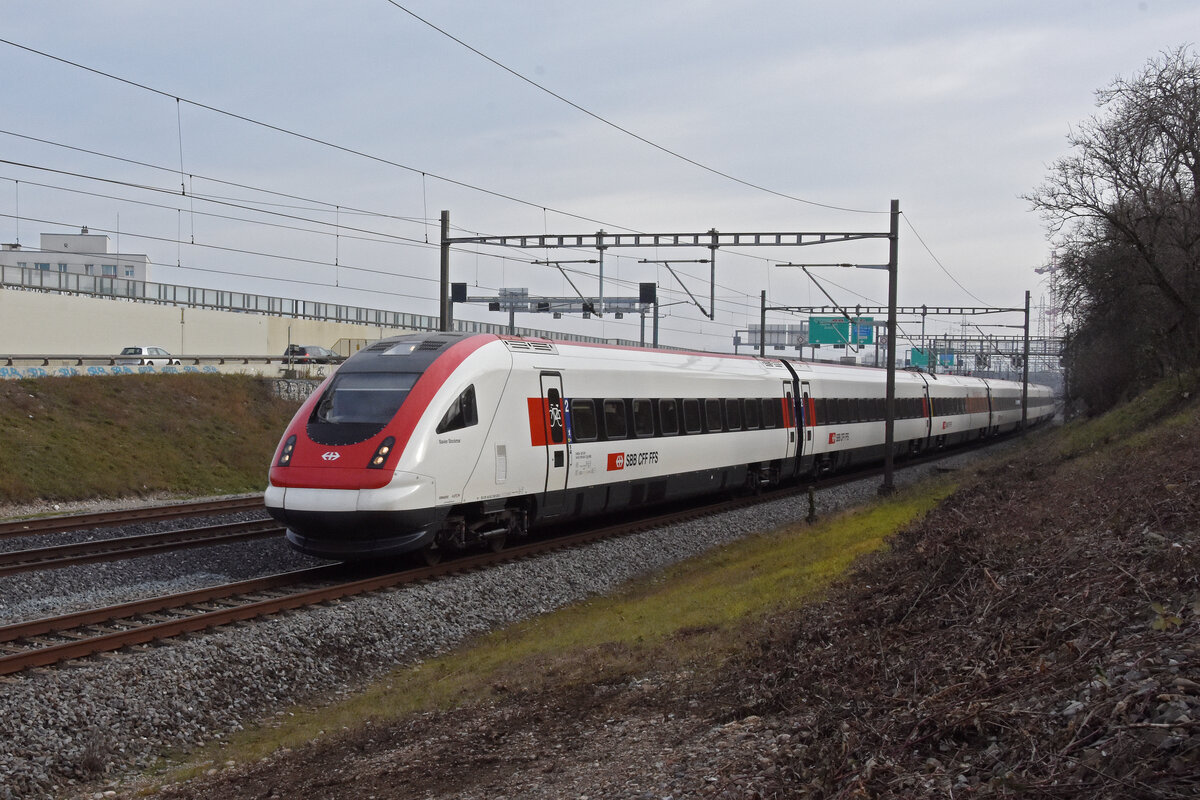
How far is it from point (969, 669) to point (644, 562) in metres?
10.8

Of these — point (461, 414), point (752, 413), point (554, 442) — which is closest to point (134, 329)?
point (752, 413)

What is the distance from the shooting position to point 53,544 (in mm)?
15844

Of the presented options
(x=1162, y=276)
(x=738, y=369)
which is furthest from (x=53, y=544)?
(x=1162, y=276)

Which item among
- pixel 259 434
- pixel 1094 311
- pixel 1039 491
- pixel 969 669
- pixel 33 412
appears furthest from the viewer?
pixel 1094 311

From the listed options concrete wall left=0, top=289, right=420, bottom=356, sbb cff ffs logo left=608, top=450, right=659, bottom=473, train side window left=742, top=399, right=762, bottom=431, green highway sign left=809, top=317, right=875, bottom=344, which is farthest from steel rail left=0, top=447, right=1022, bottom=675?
green highway sign left=809, top=317, right=875, bottom=344

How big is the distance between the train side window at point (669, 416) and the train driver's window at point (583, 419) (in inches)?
93.5

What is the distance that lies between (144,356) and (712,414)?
23.0m

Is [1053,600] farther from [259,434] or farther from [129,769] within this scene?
[259,434]

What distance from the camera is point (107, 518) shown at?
1836 centimetres

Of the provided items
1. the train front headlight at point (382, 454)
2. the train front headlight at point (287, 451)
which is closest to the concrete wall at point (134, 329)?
the train front headlight at point (287, 451)

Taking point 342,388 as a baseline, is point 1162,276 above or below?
above

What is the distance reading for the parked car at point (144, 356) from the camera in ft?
117

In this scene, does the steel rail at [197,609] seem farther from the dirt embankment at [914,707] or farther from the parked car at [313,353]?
the parked car at [313,353]

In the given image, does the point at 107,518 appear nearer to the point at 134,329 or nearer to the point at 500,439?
the point at 500,439
